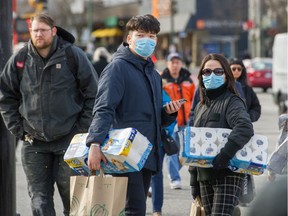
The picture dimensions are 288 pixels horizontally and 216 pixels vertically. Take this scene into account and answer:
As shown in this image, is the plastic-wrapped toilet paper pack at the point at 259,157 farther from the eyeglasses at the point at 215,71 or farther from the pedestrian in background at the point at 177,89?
the pedestrian in background at the point at 177,89

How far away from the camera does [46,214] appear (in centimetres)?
672

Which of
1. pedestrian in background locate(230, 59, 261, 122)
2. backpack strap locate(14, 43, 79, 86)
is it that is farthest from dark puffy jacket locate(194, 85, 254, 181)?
pedestrian in background locate(230, 59, 261, 122)

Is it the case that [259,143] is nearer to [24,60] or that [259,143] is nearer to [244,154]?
[244,154]

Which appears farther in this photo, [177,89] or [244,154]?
[177,89]

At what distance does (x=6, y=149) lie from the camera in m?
7.50

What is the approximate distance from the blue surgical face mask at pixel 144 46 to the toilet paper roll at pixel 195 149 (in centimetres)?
74

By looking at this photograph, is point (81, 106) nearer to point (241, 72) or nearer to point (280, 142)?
point (280, 142)

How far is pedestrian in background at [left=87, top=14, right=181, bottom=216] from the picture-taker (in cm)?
586

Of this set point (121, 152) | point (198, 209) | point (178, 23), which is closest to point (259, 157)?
point (198, 209)

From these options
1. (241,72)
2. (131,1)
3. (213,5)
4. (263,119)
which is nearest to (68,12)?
(131,1)

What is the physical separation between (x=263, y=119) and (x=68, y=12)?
5860 cm

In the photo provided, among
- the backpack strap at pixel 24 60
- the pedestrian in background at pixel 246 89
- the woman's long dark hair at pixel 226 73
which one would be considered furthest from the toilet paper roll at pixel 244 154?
the pedestrian in background at pixel 246 89

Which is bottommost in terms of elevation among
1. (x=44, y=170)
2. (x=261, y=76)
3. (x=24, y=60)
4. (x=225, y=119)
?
(x=261, y=76)

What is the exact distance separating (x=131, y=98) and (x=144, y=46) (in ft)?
1.25
